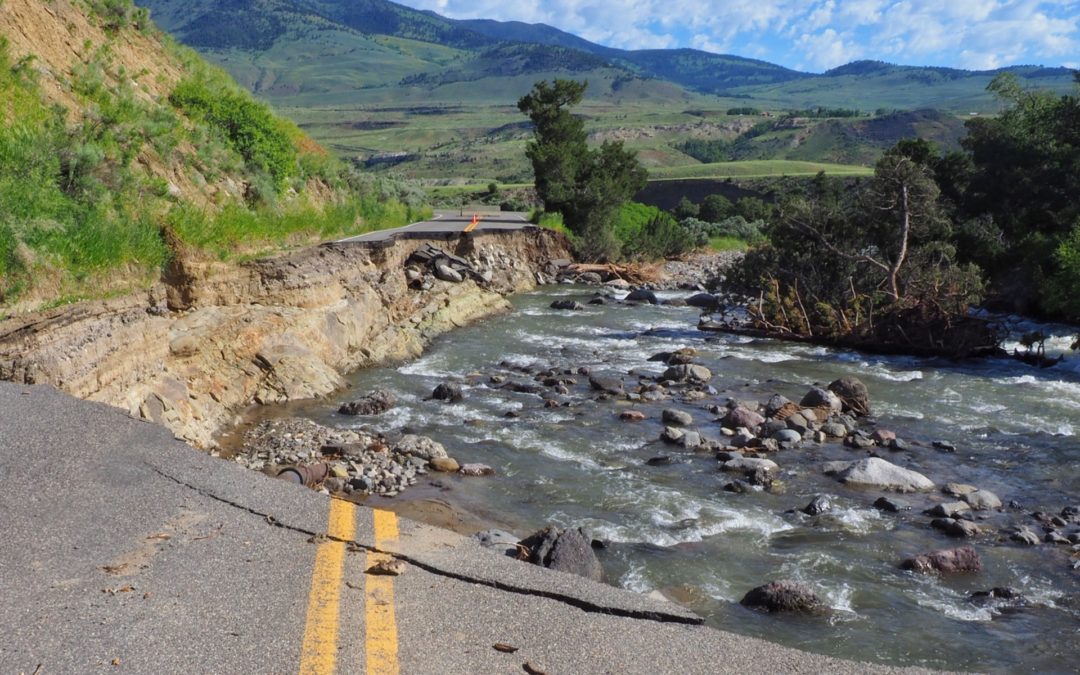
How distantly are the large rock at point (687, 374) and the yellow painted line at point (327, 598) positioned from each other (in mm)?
12573

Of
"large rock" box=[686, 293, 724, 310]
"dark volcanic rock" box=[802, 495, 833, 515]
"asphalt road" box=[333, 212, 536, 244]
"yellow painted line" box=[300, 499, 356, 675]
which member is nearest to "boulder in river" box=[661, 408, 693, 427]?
"dark volcanic rock" box=[802, 495, 833, 515]

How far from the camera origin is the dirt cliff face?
33.3 feet

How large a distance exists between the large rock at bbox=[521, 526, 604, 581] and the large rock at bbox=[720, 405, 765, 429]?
7.33 m

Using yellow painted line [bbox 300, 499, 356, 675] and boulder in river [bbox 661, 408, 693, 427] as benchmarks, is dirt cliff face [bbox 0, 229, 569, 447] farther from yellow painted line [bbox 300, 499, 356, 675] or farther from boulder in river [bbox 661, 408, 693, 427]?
boulder in river [bbox 661, 408, 693, 427]

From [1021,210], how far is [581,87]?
25.8m

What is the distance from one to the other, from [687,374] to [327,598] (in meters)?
14.3

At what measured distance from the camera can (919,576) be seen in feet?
28.9

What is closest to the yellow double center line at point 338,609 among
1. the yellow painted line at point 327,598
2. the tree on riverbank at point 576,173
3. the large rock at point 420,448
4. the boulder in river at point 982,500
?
the yellow painted line at point 327,598

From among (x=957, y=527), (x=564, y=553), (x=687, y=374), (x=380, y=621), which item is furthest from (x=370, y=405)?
(x=380, y=621)

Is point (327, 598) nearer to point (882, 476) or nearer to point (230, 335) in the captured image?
point (882, 476)

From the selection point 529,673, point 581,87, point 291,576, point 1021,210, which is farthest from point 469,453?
point 581,87

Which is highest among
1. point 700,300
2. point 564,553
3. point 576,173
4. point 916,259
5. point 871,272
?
point 576,173

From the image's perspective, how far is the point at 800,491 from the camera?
37.9 ft

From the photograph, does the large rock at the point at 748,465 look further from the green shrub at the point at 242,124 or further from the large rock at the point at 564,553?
the green shrub at the point at 242,124
